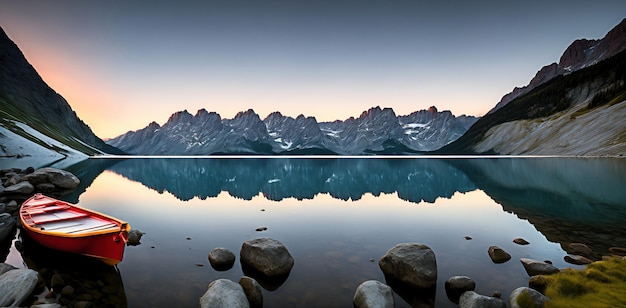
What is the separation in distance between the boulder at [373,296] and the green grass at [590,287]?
618 cm

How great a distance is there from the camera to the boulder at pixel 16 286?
37.4 feet

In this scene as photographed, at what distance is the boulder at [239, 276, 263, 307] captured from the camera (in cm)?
1245

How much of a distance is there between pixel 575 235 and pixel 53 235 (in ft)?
118

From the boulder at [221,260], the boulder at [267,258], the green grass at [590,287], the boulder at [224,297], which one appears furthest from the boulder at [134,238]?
the green grass at [590,287]

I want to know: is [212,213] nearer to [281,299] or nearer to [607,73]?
[281,299]

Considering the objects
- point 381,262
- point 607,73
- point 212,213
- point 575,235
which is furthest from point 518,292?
point 607,73

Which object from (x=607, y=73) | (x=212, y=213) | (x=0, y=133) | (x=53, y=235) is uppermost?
(x=607, y=73)

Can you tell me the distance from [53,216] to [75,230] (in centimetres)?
633

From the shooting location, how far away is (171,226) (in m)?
27.0

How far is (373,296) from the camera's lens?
464 inches

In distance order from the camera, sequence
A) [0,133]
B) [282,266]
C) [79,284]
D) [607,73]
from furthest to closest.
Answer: [607,73] < [0,133] < [282,266] < [79,284]

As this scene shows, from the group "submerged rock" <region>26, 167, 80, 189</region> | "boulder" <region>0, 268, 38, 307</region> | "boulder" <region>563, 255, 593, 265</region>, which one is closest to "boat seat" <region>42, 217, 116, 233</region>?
"boulder" <region>0, 268, 38, 307</region>

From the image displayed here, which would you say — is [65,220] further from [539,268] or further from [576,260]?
[576,260]

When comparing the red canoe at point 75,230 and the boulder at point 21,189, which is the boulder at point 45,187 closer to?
the boulder at point 21,189
